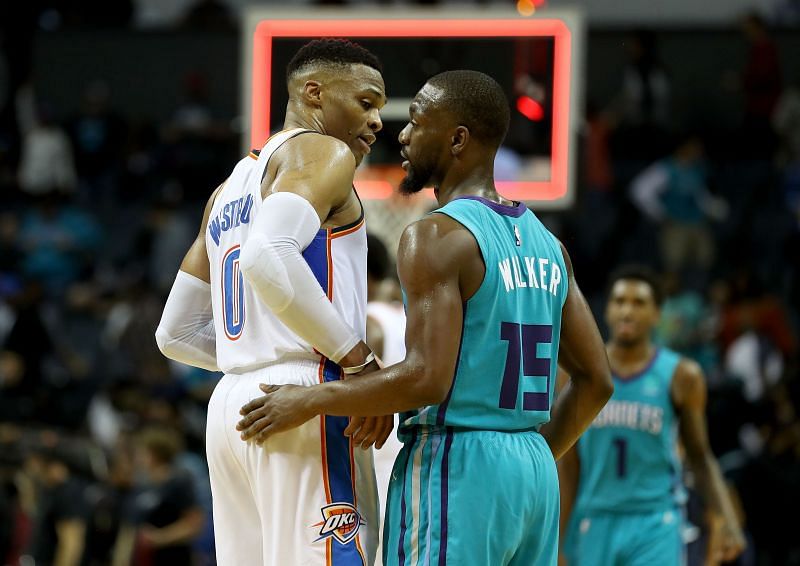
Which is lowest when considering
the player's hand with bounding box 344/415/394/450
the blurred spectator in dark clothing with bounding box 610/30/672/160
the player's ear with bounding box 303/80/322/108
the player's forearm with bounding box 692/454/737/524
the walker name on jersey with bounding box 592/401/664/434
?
the player's forearm with bounding box 692/454/737/524

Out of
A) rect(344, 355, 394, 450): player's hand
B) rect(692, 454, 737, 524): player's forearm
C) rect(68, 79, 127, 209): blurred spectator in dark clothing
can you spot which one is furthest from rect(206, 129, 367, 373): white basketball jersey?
rect(68, 79, 127, 209): blurred spectator in dark clothing

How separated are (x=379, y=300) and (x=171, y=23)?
14.0 m

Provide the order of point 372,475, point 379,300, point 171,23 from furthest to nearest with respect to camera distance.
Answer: point 171,23, point 379,300, point 372,475

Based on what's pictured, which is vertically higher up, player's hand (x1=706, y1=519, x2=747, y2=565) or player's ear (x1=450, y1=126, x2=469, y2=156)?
player's ear (x1=450, y1=126, x2=469, y2=156)

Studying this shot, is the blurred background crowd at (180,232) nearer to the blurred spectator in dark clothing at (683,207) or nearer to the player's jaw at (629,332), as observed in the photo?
the blurred spectator in dark clothing at (683,207)

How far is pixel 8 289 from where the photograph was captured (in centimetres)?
1622

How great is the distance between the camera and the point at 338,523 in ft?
14.6

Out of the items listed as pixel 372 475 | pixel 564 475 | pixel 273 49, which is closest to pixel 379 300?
pixel 564 475

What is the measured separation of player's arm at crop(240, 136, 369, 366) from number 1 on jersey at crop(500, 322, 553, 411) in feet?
1.63

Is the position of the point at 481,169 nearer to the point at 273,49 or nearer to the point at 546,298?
the point at 546,298

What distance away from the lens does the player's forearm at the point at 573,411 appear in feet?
16.0

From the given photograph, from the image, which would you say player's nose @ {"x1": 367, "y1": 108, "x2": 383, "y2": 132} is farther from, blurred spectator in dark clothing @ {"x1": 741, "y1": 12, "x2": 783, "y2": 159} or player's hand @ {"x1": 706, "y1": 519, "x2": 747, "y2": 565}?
blurred spectator in dark clothing @ {"x1": 741, "y1": 12, "x2": 783, "y2": 159}

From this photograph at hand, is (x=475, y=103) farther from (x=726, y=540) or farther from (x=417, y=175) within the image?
(x=726, y=540)

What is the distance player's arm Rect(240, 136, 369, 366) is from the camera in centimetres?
438
